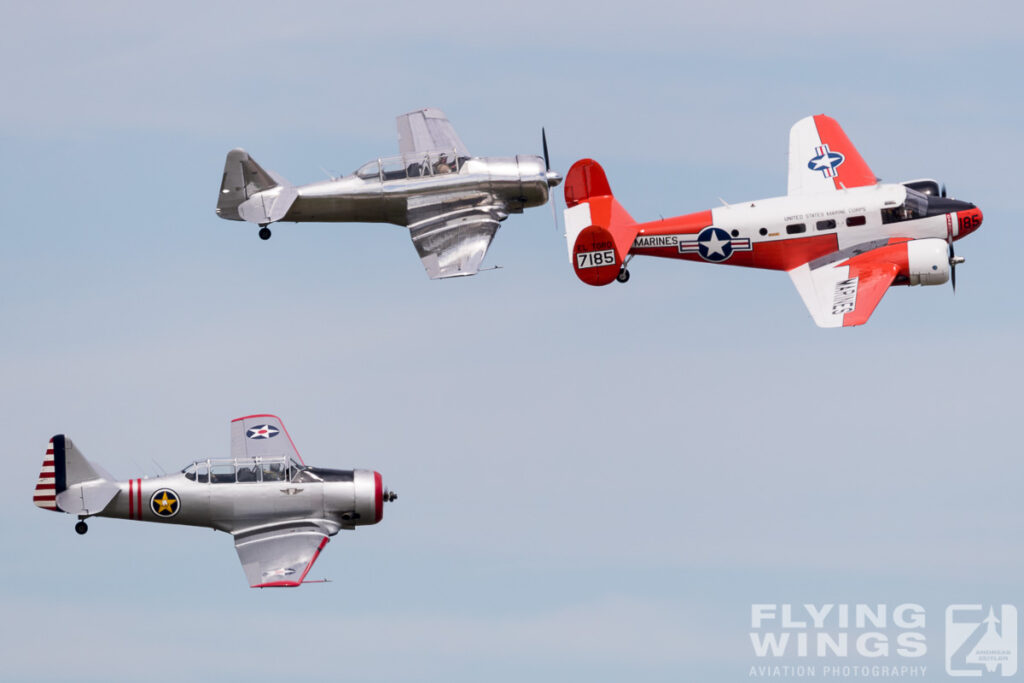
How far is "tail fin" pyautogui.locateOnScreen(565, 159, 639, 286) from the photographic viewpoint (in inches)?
1879

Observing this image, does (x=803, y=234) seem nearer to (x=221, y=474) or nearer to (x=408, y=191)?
(x=408, y=191)

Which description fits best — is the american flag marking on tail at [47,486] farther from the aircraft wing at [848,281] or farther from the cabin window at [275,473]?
the aircraft wing at [848,281]

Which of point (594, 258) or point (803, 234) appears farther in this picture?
point (803, 234)

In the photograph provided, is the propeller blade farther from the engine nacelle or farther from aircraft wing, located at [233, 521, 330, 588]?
aircraft wing, located at [233, 521, 330, 588]

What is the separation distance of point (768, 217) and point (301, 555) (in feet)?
41.4

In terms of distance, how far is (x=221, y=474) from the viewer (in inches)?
1753

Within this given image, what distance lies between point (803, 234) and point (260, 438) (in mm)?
12185

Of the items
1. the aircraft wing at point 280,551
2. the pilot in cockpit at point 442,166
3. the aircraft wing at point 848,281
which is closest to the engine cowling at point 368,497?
the aircraft wing at point 280,551

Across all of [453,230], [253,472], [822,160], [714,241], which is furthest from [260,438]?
[822,160]

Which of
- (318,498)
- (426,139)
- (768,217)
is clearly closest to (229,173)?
(426,139)

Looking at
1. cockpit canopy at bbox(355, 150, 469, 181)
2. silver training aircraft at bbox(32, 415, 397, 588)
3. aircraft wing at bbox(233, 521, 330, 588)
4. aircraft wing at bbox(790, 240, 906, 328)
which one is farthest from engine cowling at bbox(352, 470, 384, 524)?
aircraft wing at bbox(790, 240, 906, 328)

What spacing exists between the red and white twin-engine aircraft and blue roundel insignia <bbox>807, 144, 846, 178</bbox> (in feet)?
2.76

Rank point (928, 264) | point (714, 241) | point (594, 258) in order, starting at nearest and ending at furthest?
point (928, 264) < point (594, 258) < point (714, 241)

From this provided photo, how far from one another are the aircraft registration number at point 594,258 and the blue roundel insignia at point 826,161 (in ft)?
18.2
